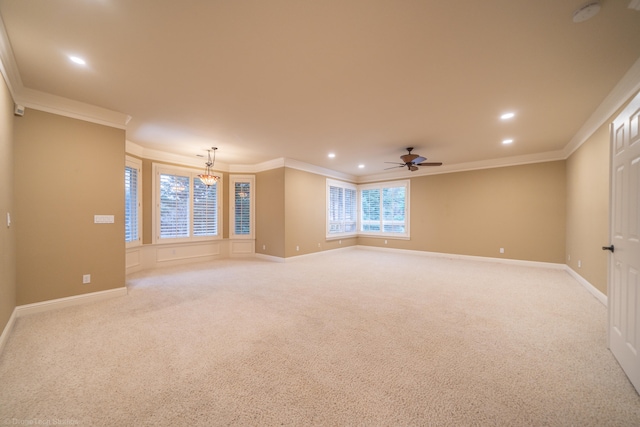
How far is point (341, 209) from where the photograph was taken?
27.5 ft

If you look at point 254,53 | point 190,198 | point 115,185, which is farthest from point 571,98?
point 190,198

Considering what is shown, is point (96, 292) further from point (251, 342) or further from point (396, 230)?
point (396, 230)

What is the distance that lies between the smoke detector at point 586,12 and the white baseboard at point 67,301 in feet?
19.6

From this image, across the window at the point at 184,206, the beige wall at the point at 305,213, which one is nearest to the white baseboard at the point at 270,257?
the beige wall at the point at 305,213

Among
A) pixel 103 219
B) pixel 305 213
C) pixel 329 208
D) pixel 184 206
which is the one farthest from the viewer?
pixel 329 208

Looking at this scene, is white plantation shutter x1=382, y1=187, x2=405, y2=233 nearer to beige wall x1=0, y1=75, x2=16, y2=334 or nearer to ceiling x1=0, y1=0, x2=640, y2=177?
ceiling x1=0, y1=0, x2=640, y2=177

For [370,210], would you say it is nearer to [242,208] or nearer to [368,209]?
[368,209]

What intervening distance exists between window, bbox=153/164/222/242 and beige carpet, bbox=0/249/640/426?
2.55 m

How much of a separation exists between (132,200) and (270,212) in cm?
311

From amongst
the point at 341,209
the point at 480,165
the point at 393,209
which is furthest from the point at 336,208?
the point at 480,165

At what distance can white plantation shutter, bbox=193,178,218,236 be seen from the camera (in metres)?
6.42

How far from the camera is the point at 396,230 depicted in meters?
8.12

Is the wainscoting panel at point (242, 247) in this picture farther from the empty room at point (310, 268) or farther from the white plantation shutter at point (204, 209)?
the empty room at point (310, 268)

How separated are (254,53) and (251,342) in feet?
9.24
